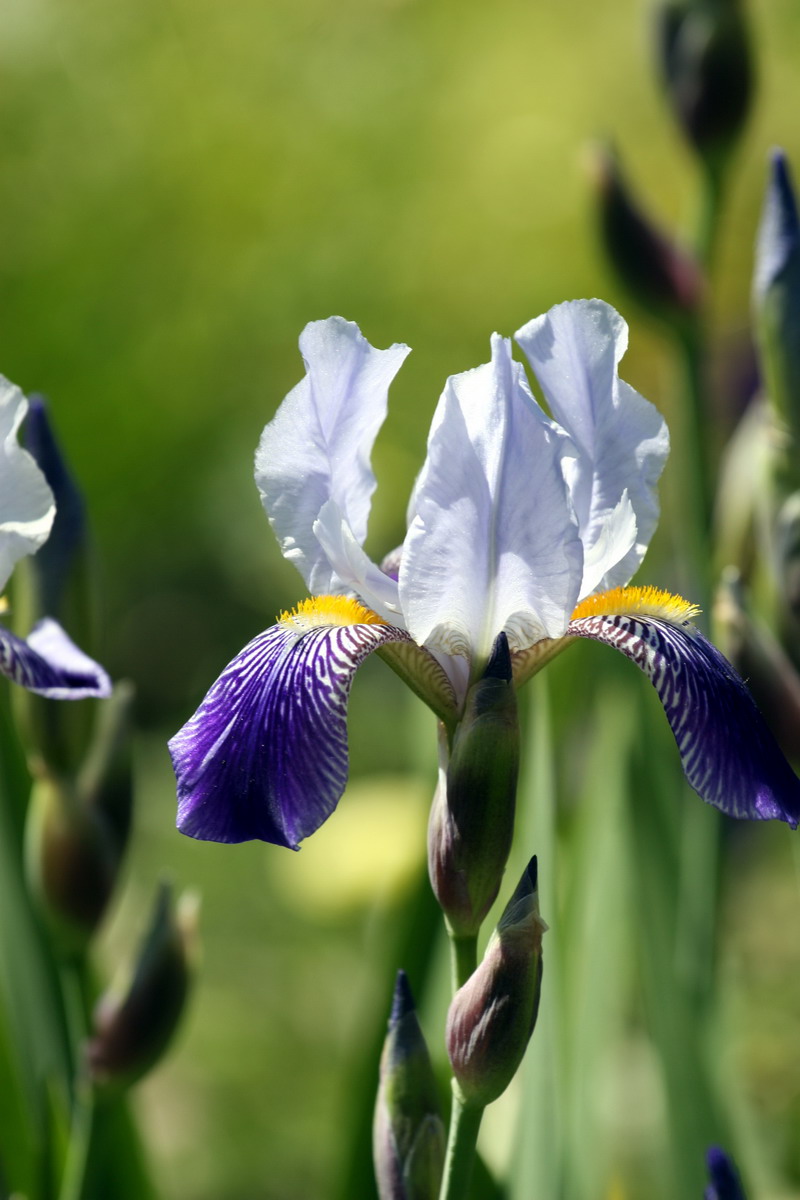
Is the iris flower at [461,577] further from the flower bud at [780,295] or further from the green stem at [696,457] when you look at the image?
the green stem at [696,457]

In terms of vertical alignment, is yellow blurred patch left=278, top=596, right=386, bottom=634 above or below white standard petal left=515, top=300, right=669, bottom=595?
below

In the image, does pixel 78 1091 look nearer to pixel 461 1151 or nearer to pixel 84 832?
pixel 84 832

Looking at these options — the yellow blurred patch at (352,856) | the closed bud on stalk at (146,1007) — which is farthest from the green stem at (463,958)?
the yellow blurred patch at (352,856)

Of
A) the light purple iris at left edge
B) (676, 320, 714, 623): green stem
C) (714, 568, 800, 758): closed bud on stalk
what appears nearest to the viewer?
the light purple iris at left edge

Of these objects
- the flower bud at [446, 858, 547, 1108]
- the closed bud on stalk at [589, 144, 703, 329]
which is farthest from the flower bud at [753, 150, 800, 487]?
the flower bud at [446, 858, 547, 1108]

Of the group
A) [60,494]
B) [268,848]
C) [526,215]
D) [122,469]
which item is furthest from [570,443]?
[526,215]

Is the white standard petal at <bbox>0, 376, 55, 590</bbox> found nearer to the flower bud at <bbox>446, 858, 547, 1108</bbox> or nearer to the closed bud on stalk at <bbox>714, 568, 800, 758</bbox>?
the flower bud at <bbox>446, 858, 547, 1108</bbox>

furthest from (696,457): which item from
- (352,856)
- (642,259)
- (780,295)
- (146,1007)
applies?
(352,856)
